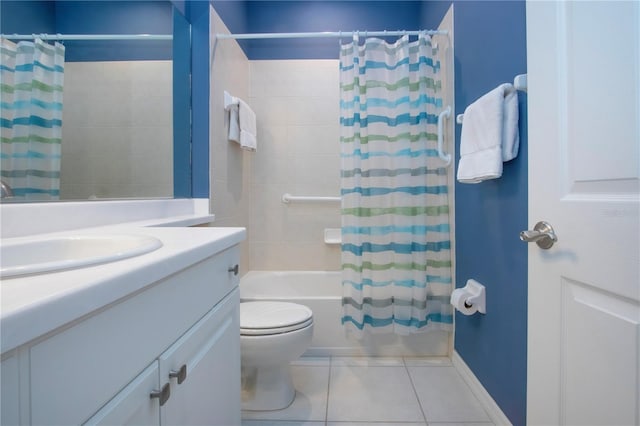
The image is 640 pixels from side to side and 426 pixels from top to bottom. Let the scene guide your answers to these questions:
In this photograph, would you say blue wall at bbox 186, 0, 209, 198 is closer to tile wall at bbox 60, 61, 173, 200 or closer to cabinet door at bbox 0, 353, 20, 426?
tile wall at bbox 60, 61, 173, 200

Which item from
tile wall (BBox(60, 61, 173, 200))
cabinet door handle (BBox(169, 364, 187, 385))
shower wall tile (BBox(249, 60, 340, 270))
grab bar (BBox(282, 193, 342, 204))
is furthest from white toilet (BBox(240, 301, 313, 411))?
grab bar (BBox(282, 193, 342, 204))

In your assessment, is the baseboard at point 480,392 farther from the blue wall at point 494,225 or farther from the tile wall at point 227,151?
the tile wall at point 227,151

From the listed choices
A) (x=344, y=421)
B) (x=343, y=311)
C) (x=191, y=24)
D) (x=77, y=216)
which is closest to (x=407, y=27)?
(x=191, y=24)

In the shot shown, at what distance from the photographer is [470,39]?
1.53 m

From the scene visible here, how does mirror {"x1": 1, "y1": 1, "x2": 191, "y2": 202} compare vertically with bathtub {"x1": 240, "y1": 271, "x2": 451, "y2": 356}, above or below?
above

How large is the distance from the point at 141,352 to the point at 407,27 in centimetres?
278

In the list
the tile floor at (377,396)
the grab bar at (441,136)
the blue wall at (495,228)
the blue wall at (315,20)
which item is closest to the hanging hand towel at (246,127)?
the blue wall at (315,20)

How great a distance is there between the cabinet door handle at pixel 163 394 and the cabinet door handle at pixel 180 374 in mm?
23

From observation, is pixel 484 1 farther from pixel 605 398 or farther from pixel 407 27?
pixel 605 398

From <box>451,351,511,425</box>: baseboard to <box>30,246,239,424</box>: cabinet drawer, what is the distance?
137 cm

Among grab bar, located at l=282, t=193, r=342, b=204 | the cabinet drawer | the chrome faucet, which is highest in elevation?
grab bar, located at l=282, t=193, r=342, b=204

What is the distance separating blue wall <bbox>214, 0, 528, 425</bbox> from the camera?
1.11 meters

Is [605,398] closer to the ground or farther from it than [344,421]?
farther from it

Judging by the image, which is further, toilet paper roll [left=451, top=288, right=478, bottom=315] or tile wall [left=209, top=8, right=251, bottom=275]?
tile wall [left=209, top=8, right=251, bottom=275]
